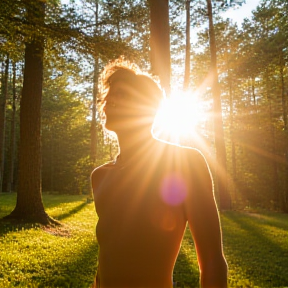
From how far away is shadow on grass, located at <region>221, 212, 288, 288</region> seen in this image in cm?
740

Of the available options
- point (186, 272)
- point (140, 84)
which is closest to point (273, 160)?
point (186, 272)

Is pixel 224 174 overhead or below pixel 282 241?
overhead

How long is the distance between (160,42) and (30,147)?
7.00 metres

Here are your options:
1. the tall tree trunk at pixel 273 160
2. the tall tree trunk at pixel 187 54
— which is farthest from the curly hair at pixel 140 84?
the tall tree trunk at pixel 273 160

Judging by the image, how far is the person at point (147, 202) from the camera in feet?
4.40

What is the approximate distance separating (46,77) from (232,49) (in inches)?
662

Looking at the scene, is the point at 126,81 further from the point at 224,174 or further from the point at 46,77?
the point at 46,77

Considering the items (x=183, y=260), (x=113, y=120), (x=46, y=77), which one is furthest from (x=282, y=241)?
(x=46, y=77)

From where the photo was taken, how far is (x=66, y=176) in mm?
41250

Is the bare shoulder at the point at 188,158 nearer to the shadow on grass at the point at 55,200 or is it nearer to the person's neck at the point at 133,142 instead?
the person's neck at the point at 133,142

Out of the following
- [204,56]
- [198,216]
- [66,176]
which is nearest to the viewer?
[198,216]

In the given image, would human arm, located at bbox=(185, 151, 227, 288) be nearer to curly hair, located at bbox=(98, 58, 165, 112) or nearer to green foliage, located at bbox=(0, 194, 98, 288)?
curly hair, located at bbox=(98, 58, 165, 112)

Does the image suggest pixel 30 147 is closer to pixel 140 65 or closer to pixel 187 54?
pixel 140 65

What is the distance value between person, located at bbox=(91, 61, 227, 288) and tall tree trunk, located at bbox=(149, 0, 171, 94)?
15.6 ft
